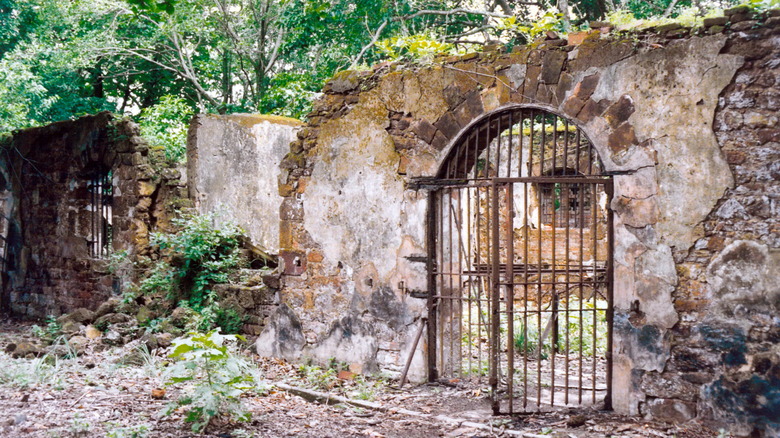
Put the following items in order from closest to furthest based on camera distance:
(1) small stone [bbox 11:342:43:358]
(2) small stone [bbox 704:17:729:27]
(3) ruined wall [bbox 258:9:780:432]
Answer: (3) ruined wall [bbox 258:9:780:432], (2) small stone [bbox 704:17:729:27], (1) small stone [bbox 11:342:43:358]

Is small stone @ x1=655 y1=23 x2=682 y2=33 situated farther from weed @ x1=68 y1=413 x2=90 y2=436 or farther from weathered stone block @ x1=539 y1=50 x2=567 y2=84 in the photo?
weed @ x1=68 y1=413 x2=90 y2=436

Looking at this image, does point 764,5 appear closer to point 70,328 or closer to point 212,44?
point 70,328

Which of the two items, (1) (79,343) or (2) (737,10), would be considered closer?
(2) (737,10)

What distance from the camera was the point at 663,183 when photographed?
16.0ft

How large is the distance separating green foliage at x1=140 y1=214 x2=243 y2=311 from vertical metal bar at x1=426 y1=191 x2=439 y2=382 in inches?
122

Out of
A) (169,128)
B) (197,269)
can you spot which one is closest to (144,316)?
(197,269)

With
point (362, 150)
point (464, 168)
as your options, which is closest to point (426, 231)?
point (464, 168)

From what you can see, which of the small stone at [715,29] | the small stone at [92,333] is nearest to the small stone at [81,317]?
the small stone at [92,333]

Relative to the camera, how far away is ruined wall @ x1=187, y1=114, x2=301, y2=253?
10.0m

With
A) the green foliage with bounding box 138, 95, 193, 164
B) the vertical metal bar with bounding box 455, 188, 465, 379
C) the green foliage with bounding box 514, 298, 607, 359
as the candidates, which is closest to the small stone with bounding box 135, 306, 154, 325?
the green foliage with bounding box 138, 95, 193, 164

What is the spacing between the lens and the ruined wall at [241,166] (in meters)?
10.0

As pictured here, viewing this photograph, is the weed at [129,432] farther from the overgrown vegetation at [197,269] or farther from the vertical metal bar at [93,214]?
the vertical metal bar at [93,214]

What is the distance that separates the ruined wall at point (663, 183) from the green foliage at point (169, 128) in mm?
5225

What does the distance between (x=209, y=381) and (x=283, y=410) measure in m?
0.90
